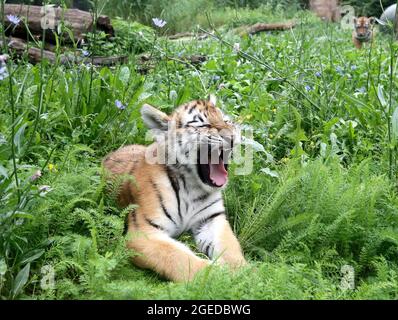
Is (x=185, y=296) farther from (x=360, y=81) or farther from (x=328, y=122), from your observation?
(x=360, y=81)

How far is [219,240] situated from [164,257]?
1.34ft

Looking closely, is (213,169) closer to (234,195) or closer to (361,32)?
(234,195)

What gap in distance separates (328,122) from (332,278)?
1.85 m

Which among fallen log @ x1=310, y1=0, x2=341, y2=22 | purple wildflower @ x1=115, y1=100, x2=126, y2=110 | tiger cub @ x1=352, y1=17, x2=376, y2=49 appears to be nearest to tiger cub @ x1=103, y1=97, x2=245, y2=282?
purple wildflower @ x1=115, y1=100, x2=126, y2=110

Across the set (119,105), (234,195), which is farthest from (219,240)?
(119,105)

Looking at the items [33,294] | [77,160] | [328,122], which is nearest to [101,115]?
[77,160]

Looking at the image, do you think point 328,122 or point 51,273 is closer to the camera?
point 51,273

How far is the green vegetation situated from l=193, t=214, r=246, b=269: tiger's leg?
116 millimetres

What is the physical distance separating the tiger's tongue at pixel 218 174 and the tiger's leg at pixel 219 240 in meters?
0.21

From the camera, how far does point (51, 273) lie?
2.76 m

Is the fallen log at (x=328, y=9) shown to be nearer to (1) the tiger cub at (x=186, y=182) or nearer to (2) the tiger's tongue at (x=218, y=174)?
(1) the tiger cub at (x=186, y=182)

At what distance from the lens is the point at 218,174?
11.1 feet

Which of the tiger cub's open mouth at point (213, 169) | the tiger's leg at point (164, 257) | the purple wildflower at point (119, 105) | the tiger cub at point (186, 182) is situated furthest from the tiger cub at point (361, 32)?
the tiger's leg at point (164, 257)

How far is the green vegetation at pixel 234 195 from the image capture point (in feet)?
8.85
